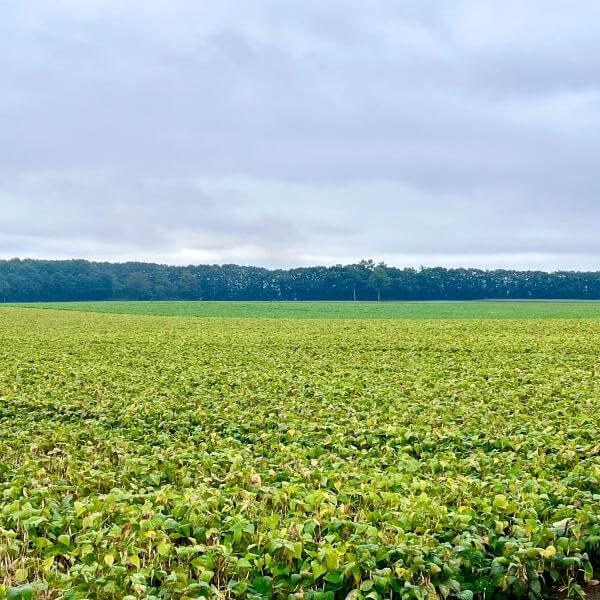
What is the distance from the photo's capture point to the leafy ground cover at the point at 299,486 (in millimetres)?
4961

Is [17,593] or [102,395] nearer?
[17,593]

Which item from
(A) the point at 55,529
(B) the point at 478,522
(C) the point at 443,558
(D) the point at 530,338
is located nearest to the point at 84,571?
(A) the point at 55,529

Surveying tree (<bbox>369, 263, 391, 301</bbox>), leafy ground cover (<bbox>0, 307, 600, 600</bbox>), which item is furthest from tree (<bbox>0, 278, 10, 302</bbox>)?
leafy ground cover (<bbox>0, 307, 600, 600</bbox>)

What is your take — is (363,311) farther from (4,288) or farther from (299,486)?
(4,288)

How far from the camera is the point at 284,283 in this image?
158m

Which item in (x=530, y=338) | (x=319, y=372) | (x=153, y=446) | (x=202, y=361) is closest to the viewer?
(x=153, y=446)

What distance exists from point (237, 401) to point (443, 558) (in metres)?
8.06

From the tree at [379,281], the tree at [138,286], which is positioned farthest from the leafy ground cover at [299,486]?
the tree at [138,286]

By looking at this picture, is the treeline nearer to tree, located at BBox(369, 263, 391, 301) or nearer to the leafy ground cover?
tree, located at BBox(369, 263, 391, 301)

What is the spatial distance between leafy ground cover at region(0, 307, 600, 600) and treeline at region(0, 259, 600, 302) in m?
136

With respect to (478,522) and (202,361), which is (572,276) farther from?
(478,522)

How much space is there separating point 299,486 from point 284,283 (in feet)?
497

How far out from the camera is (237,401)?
1282 cm

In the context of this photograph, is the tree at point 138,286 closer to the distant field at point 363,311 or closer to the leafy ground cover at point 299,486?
the distant field at point 363,311
